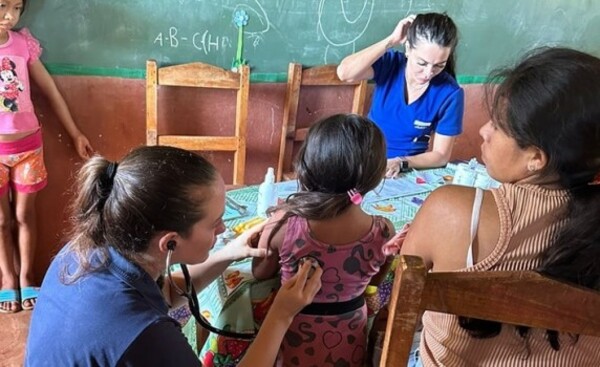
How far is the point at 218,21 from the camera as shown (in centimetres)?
232

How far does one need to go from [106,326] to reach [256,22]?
1.83 m

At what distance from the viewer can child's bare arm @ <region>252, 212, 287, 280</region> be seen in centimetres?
118

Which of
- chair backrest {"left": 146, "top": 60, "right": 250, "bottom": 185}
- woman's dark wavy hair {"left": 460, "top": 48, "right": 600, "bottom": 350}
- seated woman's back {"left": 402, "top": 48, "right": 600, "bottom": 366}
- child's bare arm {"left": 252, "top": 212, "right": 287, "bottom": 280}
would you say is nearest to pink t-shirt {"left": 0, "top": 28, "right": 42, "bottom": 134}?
chair backrest {"left": 146, "top": 60, "right": 250, "bottom": 185}

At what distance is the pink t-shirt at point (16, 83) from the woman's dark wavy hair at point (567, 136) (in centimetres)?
172

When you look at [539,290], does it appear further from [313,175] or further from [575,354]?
[313,175]

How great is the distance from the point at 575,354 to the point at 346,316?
478 mm

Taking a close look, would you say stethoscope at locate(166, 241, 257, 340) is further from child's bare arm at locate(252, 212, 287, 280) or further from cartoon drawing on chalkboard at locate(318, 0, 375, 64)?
cartoon drawing on chalkboard at locate(318, 0, 375, 64)

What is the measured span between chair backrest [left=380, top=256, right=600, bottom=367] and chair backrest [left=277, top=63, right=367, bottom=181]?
1.91 m

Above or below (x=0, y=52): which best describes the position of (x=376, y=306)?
below

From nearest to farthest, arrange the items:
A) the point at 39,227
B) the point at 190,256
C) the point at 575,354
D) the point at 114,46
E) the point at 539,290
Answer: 1. the point at 539,290
2. the point at 575,354
3. the point at 190,256
4. the point at 114,46
5. the point at 39,227

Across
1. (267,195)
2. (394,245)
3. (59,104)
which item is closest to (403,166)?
(267,195)

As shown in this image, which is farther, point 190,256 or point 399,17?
point 399,17

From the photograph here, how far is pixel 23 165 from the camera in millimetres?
1988

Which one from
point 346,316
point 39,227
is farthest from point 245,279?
point 39,227
